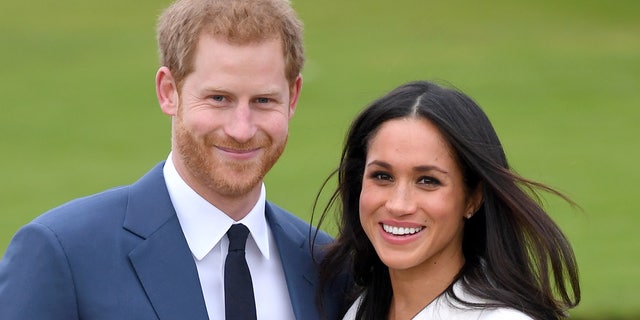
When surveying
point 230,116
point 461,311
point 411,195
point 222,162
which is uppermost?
point 230,116

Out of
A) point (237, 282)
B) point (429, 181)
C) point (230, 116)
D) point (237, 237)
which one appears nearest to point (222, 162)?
point (230, 116)

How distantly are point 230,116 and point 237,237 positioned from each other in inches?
16.6

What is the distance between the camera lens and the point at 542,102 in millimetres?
18797

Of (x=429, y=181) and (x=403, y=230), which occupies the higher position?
(x=429, y=181)

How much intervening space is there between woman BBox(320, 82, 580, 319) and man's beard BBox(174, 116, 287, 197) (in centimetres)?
44

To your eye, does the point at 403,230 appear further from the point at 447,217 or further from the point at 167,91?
the point at 167,91

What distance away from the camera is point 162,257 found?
14.3 ft

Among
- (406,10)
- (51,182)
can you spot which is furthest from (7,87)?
(406,10)

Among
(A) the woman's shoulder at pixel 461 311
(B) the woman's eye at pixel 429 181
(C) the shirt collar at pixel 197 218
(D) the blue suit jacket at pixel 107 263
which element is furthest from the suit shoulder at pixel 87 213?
(A) the woman's shoulder at pixel 461 311

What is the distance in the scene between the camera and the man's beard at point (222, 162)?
14.4ft

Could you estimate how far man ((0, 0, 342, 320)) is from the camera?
4.17 meters

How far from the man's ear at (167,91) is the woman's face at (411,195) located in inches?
28.4

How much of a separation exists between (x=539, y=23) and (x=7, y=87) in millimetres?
9248

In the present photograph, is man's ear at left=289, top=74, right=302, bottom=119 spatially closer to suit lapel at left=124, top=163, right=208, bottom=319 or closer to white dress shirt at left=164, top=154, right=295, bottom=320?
white dress shirt at left=164, top=154, right=295, bottom=320
